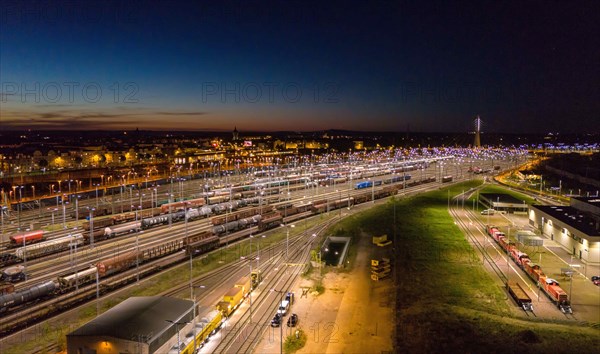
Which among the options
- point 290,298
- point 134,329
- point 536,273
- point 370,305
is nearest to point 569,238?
point 536,273

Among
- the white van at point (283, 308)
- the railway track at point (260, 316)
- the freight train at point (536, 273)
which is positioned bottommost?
the railway track at point (260, 316)

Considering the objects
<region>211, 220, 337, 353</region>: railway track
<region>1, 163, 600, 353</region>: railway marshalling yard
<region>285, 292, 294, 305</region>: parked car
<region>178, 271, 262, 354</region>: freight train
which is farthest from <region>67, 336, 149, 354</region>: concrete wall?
<region>285, 292, 294, 305</region>: parked car

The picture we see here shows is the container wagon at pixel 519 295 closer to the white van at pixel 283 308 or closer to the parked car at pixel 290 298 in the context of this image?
the parked car at pixel 290 298

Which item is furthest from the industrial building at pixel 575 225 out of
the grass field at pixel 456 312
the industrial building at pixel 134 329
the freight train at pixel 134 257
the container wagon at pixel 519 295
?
the industrial building at pixel 134 329

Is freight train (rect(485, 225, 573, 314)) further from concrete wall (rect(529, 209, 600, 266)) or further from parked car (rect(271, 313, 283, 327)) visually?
parked car (rect(271, 313, 283, 327))

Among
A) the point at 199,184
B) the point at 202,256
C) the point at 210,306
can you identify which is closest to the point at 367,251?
the point at 202,256
